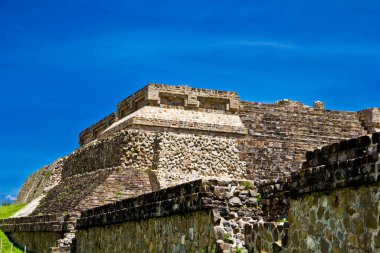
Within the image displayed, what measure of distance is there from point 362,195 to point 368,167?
322 mm

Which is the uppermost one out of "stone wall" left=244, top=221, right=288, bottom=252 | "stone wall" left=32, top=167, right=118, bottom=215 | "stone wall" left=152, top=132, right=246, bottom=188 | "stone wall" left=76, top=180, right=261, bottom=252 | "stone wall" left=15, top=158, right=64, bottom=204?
"stone wall" left=15, top=158, right=64, bottom=204

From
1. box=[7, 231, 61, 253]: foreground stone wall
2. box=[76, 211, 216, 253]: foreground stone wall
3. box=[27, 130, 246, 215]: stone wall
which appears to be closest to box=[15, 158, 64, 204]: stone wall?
box=[27, 130, 246, 215]: stone wall

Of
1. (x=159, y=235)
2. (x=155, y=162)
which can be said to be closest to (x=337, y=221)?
(x=159, y=235)

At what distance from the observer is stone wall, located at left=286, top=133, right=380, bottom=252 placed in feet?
20.9

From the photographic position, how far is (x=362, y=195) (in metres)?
6.52

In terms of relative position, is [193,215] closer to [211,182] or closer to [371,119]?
[211,182]

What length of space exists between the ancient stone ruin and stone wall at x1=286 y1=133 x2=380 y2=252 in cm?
1

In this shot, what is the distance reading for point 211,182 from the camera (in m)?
9.66

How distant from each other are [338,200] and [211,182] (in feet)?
9.96

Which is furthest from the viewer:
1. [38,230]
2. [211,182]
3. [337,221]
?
[38,230]

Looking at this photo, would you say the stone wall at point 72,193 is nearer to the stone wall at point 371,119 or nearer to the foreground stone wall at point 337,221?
the stone wall at point 371,119

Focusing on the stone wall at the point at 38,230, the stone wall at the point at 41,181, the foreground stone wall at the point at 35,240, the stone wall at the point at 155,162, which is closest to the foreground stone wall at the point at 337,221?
the stone wall at the point at 38,230

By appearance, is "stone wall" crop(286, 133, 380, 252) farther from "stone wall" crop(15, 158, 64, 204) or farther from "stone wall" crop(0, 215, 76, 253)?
"stone wall" crop(15, 158, 64, 204)

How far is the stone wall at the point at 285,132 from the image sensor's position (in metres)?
22.8
